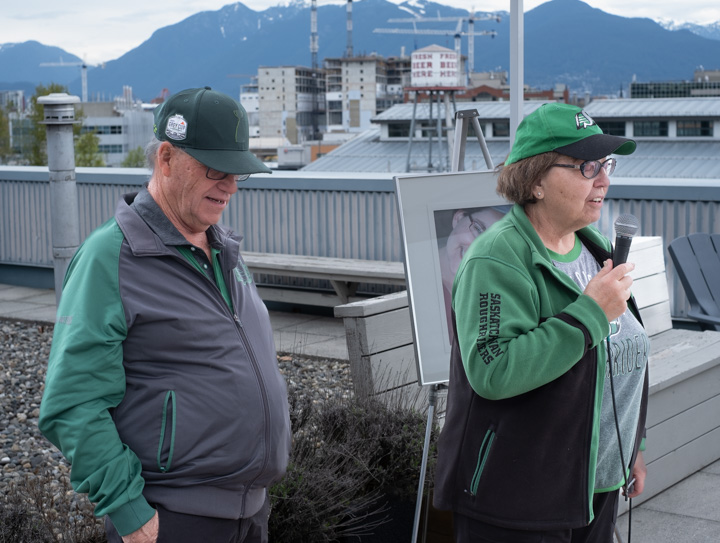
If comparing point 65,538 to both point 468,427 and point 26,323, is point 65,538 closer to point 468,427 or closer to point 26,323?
point 468,427

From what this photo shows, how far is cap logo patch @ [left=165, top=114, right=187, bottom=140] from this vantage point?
7.18ft

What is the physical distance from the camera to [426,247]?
389cm

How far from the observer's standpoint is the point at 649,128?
78188 mm

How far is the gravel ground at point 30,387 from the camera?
517 cm

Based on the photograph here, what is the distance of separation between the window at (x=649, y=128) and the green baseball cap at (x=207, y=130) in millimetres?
79705

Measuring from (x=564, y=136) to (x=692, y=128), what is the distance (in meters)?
79.6

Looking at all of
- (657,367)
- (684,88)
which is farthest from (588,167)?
(684,88)

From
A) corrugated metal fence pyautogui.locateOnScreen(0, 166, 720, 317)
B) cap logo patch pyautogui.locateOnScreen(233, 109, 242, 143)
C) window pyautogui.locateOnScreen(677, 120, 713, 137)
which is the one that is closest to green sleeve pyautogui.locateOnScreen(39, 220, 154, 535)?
cap logo patch pyautogui.locateOnScreen(233, 109, 242, 143)

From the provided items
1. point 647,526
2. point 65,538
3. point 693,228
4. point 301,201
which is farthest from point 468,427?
point 301,201

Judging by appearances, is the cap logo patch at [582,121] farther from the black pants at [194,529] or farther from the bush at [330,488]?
the bush at [330,488]

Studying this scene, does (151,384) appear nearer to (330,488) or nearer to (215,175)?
(215,175)

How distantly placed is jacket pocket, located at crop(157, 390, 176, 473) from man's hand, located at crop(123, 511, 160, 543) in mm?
126

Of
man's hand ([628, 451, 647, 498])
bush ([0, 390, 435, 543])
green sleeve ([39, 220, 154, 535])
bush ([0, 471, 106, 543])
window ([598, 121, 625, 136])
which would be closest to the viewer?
green sleeve ([39, 220, 154, 535])

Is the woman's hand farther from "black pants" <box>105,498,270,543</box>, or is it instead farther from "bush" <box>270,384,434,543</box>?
"bush" <box>270,384,434,543</box>
